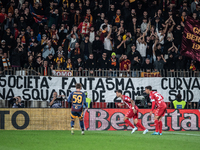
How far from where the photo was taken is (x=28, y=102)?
56.9ft

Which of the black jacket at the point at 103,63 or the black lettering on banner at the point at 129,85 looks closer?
the black lettering on banner at the point at 129,85

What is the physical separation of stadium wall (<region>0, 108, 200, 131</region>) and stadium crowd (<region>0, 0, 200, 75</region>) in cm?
202

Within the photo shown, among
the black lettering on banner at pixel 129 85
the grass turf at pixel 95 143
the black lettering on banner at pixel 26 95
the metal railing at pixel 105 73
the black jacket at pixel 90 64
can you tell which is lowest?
the grass turf at pixel 95 143

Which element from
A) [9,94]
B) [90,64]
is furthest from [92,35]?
[9,94]

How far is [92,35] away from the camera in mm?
20328

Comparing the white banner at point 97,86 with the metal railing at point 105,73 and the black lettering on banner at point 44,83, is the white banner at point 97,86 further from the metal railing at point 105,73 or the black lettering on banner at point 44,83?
the metal railing at point 105,73

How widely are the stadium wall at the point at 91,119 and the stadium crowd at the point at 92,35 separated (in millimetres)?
2024

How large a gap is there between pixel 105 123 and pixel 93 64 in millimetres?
3029

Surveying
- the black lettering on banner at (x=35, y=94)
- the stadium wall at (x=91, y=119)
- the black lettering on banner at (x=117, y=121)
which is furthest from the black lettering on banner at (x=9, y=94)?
the black lettering on banner at (x=117, y=121)

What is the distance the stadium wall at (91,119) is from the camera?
17078 mm

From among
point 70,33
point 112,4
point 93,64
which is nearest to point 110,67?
point 93,64

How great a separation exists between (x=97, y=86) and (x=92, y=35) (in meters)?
3.83

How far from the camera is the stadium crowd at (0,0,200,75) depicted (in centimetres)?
1847

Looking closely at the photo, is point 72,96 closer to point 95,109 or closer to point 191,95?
point 95,109
